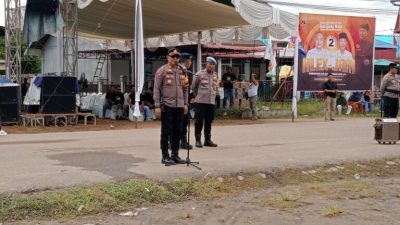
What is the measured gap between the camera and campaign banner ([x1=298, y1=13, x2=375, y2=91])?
20.8m

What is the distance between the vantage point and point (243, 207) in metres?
7.04

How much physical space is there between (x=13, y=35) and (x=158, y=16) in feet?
18.3

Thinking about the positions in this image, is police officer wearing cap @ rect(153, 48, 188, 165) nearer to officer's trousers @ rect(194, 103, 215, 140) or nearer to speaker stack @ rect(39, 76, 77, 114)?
officer's trousers @ rect(194, 103, 215, 140)

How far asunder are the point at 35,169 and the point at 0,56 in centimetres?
4646

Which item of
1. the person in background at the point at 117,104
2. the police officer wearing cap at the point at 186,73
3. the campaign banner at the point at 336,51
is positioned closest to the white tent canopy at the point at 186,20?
the campaign banner at the point at 336,51

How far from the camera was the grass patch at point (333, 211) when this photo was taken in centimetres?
672

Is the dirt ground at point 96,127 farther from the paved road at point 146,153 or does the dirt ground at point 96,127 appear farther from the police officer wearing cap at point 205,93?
the police officer wearing cap at point 205,93

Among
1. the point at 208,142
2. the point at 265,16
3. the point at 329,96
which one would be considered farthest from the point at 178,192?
the point at 329,96

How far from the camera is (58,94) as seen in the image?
17094 mm

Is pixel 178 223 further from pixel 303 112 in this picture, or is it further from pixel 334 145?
pixel 303 112

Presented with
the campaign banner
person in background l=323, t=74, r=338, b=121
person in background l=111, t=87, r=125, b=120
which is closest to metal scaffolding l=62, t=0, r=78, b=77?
person in background l=111, t=87, r=125, b=120

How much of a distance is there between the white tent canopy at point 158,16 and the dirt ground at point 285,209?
10330 mm

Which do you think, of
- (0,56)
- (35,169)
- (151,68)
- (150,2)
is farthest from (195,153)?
(0,56)

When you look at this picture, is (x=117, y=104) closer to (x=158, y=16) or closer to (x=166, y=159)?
(x=158, y=16)
